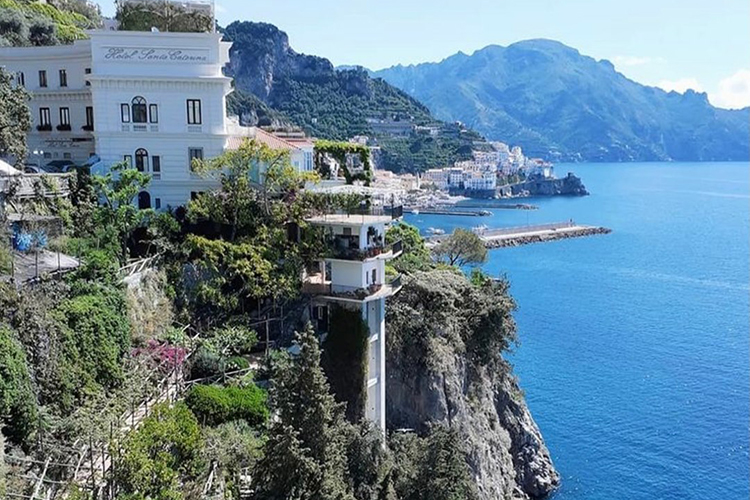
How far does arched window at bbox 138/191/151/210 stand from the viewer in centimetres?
2994

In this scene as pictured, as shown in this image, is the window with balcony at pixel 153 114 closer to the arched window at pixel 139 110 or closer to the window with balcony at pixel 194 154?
the arched window at pixel 139 110

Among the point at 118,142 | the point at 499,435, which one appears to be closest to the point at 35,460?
the point at 118,142

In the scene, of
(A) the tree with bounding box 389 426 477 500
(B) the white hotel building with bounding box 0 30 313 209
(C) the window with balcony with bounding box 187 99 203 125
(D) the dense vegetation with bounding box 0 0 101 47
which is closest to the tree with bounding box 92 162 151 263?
(B) the white hotel building with bounding box 0 30 313 209

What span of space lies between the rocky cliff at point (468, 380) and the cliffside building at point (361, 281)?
2.48 m

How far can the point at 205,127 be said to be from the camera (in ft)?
98.2

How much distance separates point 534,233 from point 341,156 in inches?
3116

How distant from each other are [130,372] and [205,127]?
516 inches

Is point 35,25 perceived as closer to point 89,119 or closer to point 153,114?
point 89,119

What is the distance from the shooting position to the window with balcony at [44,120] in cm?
3347

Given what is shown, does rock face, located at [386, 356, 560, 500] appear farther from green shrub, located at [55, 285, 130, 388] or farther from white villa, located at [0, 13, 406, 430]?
green shrub, located at [55, 285, 130, 388]

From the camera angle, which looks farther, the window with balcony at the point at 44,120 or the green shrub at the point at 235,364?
the window with balcony at the point at 44,120

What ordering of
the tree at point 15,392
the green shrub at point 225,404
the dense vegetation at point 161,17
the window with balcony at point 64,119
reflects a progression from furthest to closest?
the window with balcony at point 64,119
the dense vegetation at point 161,17
the green shrub at point 225,404
the tree at point 15,392

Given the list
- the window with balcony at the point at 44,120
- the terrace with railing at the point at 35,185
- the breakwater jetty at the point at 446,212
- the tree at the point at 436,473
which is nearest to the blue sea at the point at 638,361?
the tree at the point at 436,473

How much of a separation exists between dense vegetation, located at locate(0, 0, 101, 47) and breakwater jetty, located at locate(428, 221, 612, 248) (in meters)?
63.1
